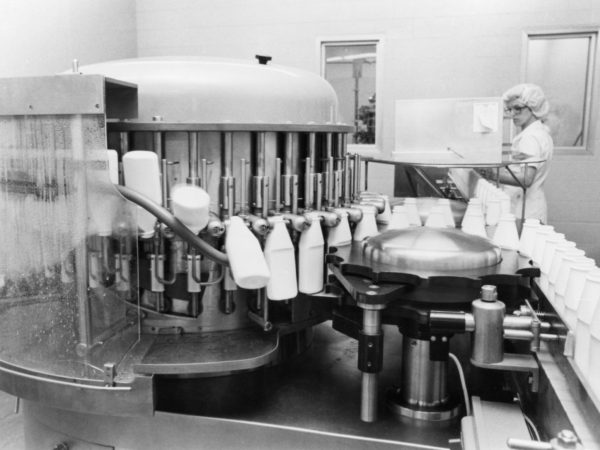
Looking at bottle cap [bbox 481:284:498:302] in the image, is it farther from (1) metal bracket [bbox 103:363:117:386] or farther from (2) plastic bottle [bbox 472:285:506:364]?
(1) metal bracket [bbox 103:363:117:386]

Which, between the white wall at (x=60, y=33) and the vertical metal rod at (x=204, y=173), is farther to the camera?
the white wall at (x=60, y=33)

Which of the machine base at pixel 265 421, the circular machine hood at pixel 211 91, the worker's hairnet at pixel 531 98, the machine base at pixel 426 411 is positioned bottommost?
the machine base at pixel 265 421

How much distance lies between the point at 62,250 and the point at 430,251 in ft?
2.21

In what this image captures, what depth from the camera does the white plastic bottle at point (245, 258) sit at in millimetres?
1007

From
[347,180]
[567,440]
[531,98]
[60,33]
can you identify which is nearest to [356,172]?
[347,180]

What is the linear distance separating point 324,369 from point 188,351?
370 millimetres

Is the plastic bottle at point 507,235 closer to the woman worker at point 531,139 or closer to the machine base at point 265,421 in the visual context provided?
the machine base at point 265,421

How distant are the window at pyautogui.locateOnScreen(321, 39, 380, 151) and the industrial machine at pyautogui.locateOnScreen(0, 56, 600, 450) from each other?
296 cm

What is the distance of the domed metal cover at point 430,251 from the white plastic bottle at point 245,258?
8.3 inches

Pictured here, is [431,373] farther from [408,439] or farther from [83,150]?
[83,150]

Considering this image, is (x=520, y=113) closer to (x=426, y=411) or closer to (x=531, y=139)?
(x=531, y=139)

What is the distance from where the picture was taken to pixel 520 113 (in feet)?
10.9

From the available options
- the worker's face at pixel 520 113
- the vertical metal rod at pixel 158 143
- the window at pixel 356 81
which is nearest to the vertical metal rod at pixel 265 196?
the vertical metal rod at pixel 158 143

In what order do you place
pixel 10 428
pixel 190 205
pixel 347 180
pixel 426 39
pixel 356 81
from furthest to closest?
1. pixel 356 81
2. pixel 426 39
3. pixel 10 428
4. pixel 347 180
5. pixel 190 205
